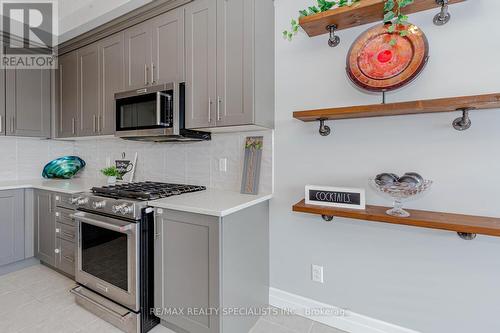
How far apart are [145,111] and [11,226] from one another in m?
1.98

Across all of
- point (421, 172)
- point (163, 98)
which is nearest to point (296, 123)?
point (421, 172)

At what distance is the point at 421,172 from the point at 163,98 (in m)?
1.78

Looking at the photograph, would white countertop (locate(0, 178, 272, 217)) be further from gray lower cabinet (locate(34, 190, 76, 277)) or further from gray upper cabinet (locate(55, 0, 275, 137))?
gray lower cabinet (locate(34, 190, 76, 277))

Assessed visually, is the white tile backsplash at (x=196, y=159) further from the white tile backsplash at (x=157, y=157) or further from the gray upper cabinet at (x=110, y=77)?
the gray upper cabinet at (x=110, y=77)

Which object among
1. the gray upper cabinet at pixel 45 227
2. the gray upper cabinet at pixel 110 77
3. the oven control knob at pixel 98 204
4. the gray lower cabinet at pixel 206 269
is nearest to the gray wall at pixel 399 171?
the gray lower cabinet at pixel 206 269

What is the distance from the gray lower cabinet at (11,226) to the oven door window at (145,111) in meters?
1.46

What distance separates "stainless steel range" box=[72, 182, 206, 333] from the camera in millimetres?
1575

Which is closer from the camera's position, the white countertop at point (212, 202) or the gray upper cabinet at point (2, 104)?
the white countertop at point (212, 202)

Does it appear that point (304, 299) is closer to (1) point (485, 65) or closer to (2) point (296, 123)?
(2) point (296, 123)

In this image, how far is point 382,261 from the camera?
4.96ft

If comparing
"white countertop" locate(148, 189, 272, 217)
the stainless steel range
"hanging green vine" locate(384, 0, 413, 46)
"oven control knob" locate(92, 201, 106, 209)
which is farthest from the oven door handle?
"hanging green vine" locate(384, 0, 413, 46)

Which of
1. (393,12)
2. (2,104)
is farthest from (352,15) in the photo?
(2,104)

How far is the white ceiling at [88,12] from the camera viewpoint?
205cm

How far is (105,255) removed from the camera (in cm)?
175
